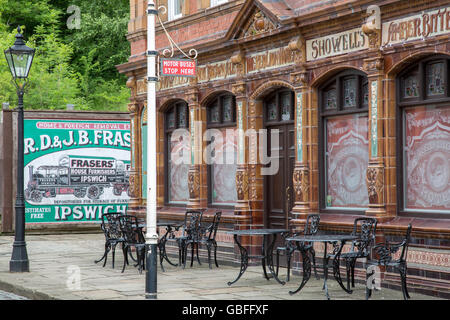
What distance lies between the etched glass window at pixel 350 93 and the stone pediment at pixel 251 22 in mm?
1990

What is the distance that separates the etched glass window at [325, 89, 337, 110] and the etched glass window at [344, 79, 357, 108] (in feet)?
0.98

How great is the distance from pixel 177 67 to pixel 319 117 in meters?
3.76

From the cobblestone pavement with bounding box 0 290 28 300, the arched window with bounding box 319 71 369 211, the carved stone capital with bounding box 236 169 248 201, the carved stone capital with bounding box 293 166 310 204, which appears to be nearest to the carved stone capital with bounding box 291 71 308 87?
the arched window with bounding box 319 71 369 211

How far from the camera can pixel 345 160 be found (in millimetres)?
13500

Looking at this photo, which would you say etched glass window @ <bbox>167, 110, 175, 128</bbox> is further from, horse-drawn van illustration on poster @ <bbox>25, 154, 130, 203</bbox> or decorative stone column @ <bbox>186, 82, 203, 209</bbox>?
horse-drawn van illustration on poster @ <bbox>25, 154, 130, 203</bbox>

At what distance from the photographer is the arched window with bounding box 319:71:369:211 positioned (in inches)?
516

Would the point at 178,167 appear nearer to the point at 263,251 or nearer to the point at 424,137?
the point at 263,251

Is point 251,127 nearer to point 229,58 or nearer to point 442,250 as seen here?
point 229,58

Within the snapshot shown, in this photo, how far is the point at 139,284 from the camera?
1296 centimetres

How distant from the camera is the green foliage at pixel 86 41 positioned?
35906mm

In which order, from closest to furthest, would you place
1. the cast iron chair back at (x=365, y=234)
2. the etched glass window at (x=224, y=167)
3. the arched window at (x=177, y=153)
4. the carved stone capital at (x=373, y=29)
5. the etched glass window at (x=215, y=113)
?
the cast iron chair back at (x=365, y=234)
the carved stone capital at (x=373, y=29)
the etched glass window at (x=224, y=167)
the etched glass window at (x=215, y=113)
the arched window at (x=177, y=153)

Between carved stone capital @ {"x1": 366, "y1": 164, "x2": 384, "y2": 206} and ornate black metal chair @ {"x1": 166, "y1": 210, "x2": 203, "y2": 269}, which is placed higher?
carved stone capital @ {"x1": 366, "y1": 164, "x2": 384, "y2": 206}

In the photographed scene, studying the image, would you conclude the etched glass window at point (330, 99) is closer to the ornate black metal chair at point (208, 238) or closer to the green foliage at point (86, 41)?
the ornate black metal chair at point (208, 238)

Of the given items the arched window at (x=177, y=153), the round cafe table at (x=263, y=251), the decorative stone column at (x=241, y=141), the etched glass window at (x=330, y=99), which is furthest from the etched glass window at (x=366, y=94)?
the arched window at (x=177, y=153)
